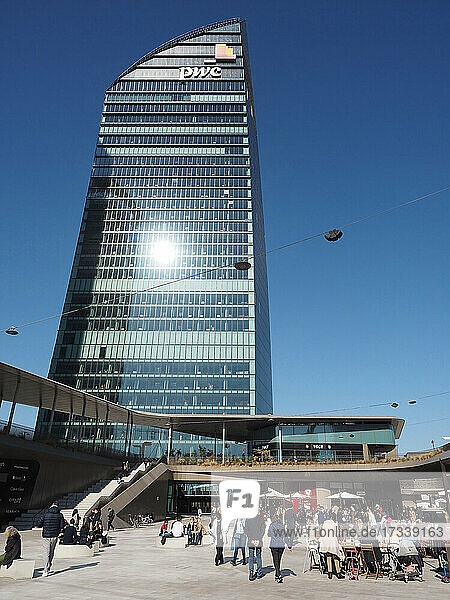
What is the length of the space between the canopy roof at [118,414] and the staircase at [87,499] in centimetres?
589

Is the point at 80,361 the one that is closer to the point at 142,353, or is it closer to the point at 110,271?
the point at 142,353

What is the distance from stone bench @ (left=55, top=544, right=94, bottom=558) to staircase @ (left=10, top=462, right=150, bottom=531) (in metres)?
11.1

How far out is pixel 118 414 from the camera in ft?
129

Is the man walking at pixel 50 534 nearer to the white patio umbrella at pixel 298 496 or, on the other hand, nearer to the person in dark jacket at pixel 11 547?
the person in dark jacket at pixel 11 547

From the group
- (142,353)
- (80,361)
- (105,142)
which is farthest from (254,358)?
(105,142)

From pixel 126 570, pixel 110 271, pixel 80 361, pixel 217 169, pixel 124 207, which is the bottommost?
pixel 126 570

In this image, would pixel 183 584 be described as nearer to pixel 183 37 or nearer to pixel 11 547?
pixel 11 547

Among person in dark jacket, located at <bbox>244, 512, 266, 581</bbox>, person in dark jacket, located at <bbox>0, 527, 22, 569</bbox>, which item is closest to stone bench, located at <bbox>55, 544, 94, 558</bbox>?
person in dark jacket, located at <bbox>0, 527, 22, 569</bbox>

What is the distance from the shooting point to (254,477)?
40906mm

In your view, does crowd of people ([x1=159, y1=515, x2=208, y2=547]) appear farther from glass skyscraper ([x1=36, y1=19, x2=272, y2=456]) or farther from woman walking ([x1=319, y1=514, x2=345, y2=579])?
glass skyscraper ([x1=36, y1=19, x2=272, y2=456])

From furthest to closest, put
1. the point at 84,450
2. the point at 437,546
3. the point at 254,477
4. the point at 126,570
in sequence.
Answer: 1. the point at 254,477
2. the point at 84,450
3. the point at 437,546
4. the point at 126,570

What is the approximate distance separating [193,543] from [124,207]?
86469mm

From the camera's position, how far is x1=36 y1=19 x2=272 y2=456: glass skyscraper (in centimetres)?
7988

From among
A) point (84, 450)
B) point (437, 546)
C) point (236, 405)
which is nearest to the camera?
point (437, 546)
